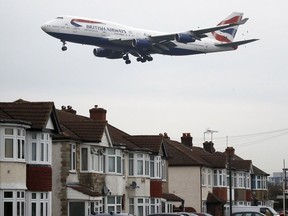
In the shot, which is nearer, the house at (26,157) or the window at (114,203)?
the house at (26,157)

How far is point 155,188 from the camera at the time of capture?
66.2 meters

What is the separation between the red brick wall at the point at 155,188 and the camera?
2584 inches

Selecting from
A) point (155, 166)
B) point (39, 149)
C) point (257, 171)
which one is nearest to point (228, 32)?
point (257, 171)

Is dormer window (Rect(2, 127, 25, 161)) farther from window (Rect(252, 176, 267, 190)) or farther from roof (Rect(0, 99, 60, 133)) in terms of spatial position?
window (Rect(252, 176, 267, 190))

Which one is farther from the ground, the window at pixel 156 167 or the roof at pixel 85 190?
the window at pixel 156 167

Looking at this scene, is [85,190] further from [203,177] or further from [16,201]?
[203,177]

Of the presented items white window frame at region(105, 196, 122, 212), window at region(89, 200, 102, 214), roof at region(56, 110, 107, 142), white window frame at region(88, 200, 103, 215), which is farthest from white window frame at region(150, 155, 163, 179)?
window at region(89, 200, 102, 214)

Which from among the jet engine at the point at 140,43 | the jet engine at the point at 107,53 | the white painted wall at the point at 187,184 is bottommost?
the white painted wall at the point at 187,184

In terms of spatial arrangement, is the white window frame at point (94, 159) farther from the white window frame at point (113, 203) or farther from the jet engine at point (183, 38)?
the jet engine at point (183, 38)

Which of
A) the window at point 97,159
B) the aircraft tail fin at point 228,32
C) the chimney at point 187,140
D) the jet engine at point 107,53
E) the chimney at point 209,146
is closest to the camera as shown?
the window at point 97,159

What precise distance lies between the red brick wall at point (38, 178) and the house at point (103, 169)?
13.0 feet

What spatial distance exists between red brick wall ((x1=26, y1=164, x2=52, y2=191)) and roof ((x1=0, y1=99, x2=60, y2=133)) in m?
1.91

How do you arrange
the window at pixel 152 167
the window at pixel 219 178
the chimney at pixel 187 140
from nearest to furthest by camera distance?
1. the window at pixel 152 167
2. the window at pixel 219 178
3. the chimney at pixel 187 140

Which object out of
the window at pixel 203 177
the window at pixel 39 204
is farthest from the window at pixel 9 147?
the window at pixel 203 177
